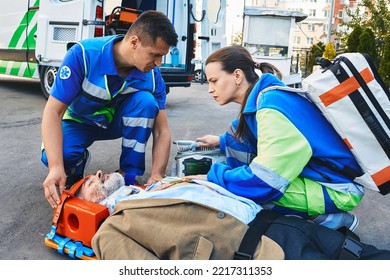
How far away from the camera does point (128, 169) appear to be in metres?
3.09

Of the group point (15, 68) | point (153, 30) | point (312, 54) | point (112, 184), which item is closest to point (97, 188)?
point (112, 184)

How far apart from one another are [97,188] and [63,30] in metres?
4.01

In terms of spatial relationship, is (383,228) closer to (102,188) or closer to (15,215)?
(102,188)

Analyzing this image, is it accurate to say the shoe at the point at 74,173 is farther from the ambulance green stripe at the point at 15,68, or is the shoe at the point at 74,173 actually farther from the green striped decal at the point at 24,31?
the ambulance green stripe at the point at 15,68

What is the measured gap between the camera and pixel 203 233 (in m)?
1.82

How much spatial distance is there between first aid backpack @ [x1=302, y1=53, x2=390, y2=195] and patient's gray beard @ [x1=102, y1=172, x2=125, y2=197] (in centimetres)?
117

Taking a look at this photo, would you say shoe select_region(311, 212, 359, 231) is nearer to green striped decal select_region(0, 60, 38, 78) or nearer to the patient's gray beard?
the patient's gray beard

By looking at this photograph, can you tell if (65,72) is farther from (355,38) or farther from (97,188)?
(355,38)

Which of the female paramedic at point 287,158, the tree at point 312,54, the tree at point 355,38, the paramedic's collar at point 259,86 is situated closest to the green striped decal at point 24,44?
the female paramedic at point 287,158

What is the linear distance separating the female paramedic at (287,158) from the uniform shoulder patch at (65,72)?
35.2 inches

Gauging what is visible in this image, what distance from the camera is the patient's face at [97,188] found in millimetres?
2371

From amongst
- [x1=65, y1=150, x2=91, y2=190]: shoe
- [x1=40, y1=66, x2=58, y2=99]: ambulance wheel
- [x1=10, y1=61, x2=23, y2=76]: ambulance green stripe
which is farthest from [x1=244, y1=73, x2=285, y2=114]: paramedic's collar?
[x1=10, y1=61, x2=23, y2=76]: ambulance green stripe
